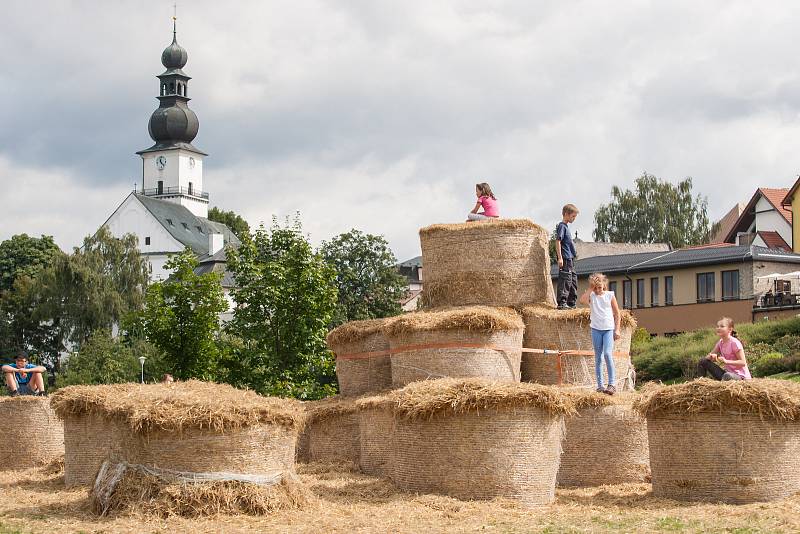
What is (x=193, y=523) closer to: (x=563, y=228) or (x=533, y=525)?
(x=533, y=525)

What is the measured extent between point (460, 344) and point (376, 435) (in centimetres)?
175

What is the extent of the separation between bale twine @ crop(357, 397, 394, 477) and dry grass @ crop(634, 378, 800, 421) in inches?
126

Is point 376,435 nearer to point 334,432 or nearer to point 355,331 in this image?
point 334,432

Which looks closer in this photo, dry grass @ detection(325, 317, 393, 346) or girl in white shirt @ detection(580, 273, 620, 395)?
girl in white shirt @ detection(580, 273, 620, 395)

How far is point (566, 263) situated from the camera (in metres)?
18.2

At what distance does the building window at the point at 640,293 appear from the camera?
204 ft

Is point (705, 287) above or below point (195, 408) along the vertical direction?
above

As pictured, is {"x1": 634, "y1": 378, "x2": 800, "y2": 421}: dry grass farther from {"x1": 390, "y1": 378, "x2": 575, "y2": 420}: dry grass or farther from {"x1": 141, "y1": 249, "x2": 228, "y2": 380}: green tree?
{"x1": 141, "y1": 249, "x2": 228, "y2": 380}: green tree

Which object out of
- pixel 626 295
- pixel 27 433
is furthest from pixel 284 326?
pixel 626 295

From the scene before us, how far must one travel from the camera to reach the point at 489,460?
13.4 meters

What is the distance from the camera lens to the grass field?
38.4 feet

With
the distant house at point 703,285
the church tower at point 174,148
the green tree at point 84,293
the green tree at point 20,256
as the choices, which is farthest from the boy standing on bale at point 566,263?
the church tower at point 174,148

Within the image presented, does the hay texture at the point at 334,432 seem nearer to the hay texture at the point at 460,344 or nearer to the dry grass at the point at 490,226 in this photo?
the hay texture at the point at 460,344

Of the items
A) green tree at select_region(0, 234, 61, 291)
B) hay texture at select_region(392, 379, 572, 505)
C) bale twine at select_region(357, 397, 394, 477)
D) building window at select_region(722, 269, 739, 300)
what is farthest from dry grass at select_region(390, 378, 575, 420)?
green tree at select_region(0, 234, 61, 291)
